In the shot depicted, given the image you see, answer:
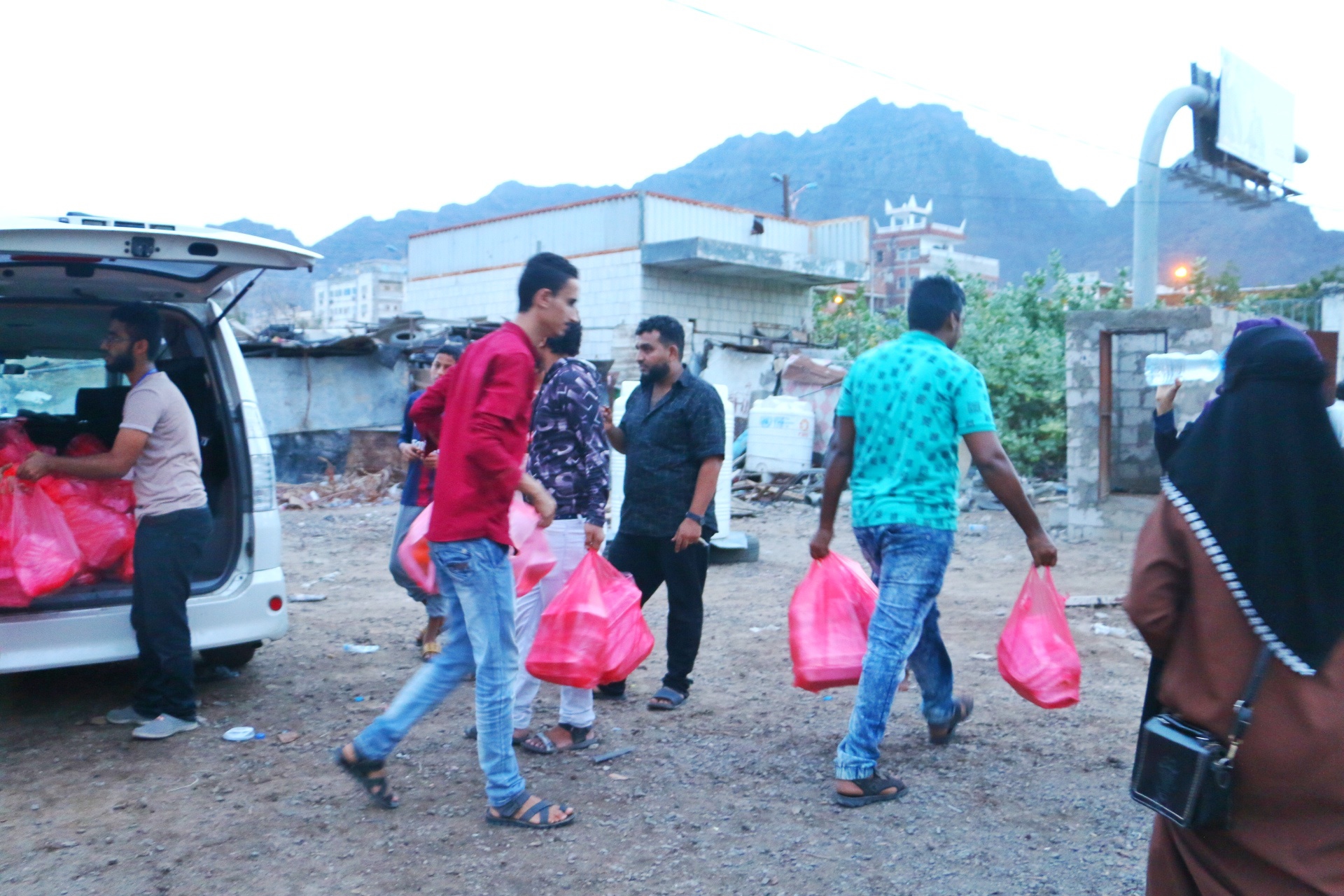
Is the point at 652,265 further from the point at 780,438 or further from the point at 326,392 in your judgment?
the point at 326,392

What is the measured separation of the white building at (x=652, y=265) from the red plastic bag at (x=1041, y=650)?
1515 cm

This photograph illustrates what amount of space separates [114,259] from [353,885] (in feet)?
8.28

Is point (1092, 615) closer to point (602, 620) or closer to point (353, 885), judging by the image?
point (602, 620)

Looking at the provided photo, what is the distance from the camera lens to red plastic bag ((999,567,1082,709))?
3.67 m

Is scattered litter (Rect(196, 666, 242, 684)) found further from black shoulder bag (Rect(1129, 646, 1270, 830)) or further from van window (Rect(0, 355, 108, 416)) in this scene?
black shoulder bag (Rect(1129, 646, 1270, 830))

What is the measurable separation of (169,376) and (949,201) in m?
156

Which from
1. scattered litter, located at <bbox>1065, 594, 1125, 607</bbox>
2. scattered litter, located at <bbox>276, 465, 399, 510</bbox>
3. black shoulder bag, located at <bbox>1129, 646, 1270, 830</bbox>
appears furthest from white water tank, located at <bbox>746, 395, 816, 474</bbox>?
black shoulder bag, located at <bbox>1129, 646, 1270, 830</bbox>

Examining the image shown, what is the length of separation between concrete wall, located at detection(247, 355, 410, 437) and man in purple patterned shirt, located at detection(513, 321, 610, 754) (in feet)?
38.7

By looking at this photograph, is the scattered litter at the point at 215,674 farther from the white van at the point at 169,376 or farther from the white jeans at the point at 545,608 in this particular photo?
the white jeans at the point at 545,608

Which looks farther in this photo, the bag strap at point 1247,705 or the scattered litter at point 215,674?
the scattered litter at point 215,674

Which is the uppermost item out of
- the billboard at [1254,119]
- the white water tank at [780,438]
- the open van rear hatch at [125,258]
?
the billboard at [1254,119]

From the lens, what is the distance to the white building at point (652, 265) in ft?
66.7

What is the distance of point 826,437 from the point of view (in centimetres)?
1523

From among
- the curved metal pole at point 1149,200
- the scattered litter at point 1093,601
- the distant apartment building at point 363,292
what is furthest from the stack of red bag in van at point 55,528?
the distant apartment building at point 363,292
